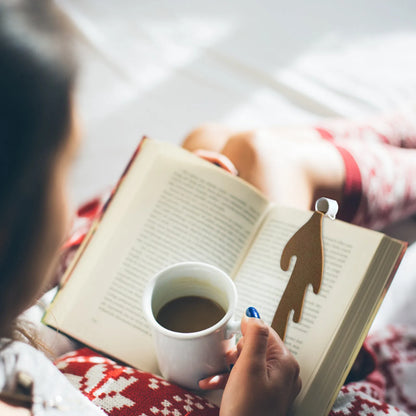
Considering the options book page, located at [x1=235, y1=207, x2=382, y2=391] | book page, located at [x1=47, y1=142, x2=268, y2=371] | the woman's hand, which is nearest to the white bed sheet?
book page, located at [x1=47, y1=142, x2=268, y2=371]

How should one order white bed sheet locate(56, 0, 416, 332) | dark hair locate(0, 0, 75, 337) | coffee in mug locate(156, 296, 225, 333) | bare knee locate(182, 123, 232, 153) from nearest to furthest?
dark hair locate(0, 0, 75, 337) < coffee in mug locate(156, 296, 225, 333) < bare knee locate(182, 123, 232, 153) < white bed sheet locate(56, 0, 416, 332)

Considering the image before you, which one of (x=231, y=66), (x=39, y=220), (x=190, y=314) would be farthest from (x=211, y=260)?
(x=231, y=66)

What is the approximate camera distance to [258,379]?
0.37m

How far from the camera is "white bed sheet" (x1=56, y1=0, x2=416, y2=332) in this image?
3.01ft

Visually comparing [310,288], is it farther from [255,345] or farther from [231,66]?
[231,66]

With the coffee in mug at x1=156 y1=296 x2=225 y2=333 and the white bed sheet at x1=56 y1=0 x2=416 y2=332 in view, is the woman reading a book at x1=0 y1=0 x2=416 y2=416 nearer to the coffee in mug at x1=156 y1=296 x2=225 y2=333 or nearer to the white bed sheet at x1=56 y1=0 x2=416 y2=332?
the coffee in mug at x1=156 y1=296 x2=225 y2=333

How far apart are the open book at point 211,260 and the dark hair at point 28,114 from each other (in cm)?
16

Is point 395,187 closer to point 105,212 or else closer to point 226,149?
point 226,149

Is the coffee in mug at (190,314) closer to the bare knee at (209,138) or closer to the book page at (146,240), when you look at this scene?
the book page at (146,240)

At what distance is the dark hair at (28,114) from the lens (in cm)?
29

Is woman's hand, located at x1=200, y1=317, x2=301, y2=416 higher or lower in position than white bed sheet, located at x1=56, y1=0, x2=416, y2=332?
lower

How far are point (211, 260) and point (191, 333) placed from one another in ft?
0.45

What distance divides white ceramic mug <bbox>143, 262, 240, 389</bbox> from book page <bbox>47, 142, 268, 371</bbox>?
6cm

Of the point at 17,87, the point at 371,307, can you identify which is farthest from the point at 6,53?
the point at 371,307
